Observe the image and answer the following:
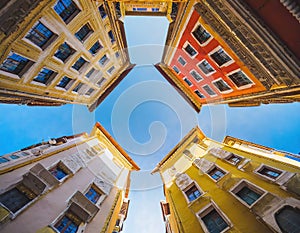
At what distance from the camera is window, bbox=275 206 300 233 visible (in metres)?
9.10

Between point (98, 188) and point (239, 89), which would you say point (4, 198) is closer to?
point (98, 188)

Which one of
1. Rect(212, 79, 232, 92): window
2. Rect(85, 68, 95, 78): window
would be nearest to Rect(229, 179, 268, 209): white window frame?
Rect(212, 79, 232, 92): window

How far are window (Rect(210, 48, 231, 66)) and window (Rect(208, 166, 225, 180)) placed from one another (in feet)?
31.8

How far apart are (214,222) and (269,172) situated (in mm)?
6225

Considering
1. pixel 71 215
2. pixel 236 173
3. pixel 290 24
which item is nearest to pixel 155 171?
pixel 236 173

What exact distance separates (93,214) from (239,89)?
1625cm

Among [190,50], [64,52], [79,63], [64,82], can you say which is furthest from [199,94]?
[64,52]

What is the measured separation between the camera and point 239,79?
17172 mm

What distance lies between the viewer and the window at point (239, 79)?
1624 cm

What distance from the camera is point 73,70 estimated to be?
59.9 feet

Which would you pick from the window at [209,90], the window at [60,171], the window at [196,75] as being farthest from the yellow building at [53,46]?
the window at [209,90]

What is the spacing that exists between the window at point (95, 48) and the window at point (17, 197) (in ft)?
43.5

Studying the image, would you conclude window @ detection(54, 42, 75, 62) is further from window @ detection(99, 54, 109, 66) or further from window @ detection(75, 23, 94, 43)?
window @ detection(99, 54, 109, 66)

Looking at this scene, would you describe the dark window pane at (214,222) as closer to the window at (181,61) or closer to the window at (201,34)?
the window at (201,34)
